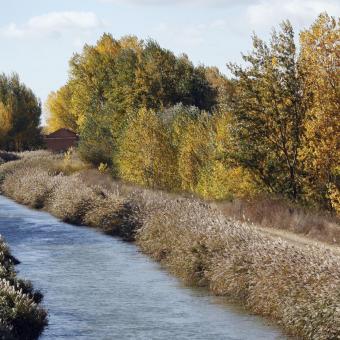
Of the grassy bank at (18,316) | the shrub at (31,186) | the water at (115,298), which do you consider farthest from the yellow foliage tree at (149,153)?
the grassy bank at (18,316)

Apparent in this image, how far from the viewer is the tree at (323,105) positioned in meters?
34.7

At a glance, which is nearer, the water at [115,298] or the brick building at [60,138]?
the water at [115,298]

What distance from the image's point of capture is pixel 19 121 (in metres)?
110

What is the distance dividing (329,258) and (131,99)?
51.5 m

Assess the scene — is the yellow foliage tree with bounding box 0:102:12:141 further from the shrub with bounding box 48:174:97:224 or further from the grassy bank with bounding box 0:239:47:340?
the grassy bank with bounding box 0:239:47:340

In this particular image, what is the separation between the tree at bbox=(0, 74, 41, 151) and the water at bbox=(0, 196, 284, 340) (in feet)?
229

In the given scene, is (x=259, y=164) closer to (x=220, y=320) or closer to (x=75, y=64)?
(x=220, y=320)

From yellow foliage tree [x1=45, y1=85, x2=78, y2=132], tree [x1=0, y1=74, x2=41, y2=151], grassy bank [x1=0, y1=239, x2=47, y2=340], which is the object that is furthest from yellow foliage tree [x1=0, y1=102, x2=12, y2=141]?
grassy bank [x1=0, y1=239, x2=47, y2=340]

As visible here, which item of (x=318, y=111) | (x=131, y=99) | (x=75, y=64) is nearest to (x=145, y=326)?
(x=318, y=111)

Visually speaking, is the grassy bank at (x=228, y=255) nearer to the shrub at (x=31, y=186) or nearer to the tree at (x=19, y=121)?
the shrub at (x=31, y=186)

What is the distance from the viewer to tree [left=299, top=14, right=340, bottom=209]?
34719 millimetres

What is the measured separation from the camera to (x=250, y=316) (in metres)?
23.2

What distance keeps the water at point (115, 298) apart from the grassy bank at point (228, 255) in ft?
1.90

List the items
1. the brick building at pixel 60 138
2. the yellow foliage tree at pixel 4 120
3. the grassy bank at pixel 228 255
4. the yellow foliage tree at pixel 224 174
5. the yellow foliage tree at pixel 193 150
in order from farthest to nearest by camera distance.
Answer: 1. the brick building at pixel 60 138
2. the yellow foliage tree at pixel 4 120
3. the yellow foliage tree at pixel 193 150
4. the yellow foliage tree at pixel 224 174
5. the grassy bank at pixel 228 255
